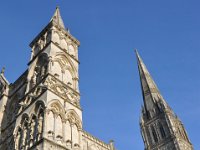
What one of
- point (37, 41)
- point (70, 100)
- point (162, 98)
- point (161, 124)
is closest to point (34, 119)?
point (70, 100)

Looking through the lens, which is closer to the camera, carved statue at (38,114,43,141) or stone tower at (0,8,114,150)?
carved statue at (38,114,43,141)

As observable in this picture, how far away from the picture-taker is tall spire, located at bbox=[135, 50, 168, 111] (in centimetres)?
6988

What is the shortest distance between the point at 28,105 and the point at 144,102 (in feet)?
191

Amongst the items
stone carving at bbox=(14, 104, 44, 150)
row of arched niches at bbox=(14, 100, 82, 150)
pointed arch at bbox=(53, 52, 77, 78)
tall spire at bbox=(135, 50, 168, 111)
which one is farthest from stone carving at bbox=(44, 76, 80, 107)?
tall spire at bbox=(135, 50, 168, 111)

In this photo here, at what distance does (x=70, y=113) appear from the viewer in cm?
1720

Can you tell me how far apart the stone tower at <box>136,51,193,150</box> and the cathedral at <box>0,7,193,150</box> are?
35.6 meters

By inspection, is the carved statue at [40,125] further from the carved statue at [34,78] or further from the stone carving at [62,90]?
the carved statue at [34,78]

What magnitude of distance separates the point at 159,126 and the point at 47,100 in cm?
5080

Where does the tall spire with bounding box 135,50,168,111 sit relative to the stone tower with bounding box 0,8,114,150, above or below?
above

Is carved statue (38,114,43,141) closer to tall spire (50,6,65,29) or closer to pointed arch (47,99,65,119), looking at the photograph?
pointed arch (47,99,65,119)

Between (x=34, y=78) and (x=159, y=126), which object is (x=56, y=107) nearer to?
(x=34, y=78)

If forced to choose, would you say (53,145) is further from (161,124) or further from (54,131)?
(161,124)

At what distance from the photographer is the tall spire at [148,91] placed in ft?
229

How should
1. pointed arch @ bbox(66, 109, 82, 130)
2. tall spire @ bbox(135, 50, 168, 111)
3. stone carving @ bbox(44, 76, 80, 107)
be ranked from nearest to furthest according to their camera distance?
pointed arch @ bbox(66, 109, 82, 130) → stone carving @ bbox(44, 76, 80, 107) → tall spire @ bbox(135, 50, 168, 111)
